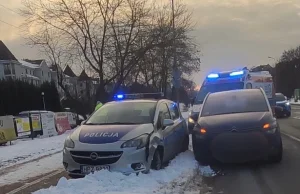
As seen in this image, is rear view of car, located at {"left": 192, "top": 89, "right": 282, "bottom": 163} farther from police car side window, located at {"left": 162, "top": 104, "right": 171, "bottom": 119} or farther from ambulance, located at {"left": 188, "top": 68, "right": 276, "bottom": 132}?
ambulance, located at {"left": 188, "top": 68, "right": 276, "bottom": 132}

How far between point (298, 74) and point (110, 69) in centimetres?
7125

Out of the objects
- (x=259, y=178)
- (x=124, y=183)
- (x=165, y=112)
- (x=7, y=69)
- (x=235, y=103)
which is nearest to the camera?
(x=124, y=183)

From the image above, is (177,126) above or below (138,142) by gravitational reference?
below

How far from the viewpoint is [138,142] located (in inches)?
306

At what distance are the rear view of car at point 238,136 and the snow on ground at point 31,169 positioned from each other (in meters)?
3.77

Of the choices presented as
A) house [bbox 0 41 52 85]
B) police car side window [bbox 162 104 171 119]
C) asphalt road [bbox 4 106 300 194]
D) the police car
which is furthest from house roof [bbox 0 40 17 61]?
the police car

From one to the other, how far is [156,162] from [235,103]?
2.87m

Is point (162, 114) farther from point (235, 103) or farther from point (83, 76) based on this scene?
point (83, 76)

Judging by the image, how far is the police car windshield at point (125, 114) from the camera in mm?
8789

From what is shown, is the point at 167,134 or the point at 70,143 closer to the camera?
the point at 70,143

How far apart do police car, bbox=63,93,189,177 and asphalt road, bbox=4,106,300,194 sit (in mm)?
927

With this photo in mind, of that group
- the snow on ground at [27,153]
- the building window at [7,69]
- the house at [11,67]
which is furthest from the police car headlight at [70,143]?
the building window at [7,69]

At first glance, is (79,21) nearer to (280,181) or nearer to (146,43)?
(146,43)

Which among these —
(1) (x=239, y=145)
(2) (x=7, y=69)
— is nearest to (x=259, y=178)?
(1) (x=239, y=145)
